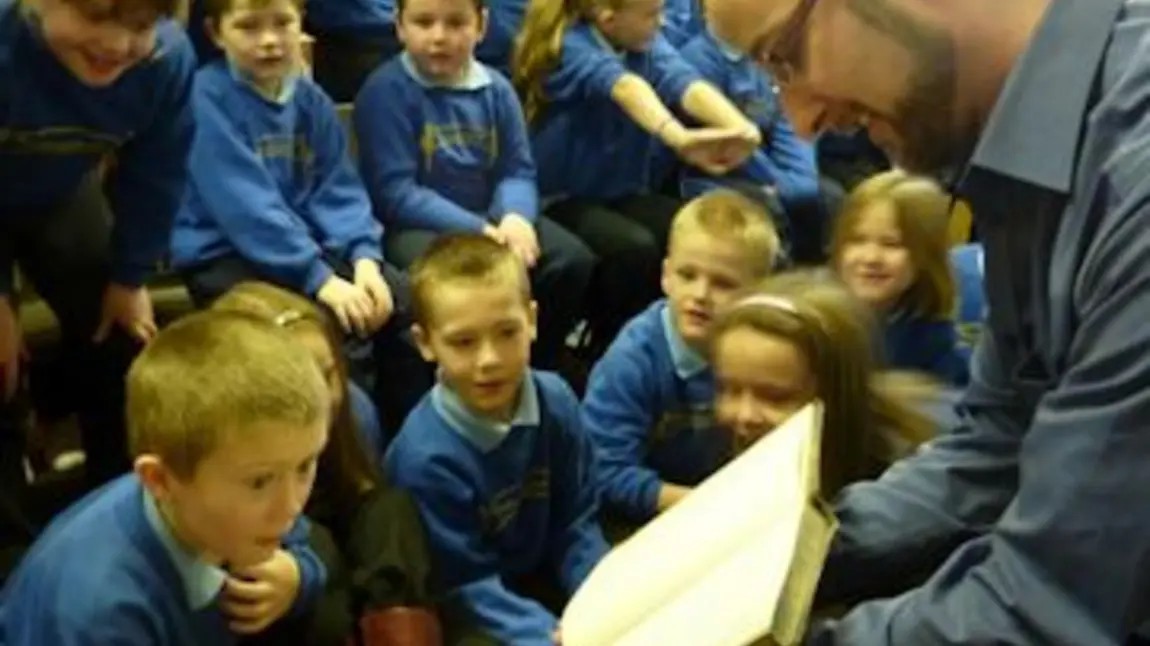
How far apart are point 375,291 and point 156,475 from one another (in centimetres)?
104

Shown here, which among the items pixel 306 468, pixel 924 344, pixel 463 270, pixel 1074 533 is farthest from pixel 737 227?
pixel 1074 533

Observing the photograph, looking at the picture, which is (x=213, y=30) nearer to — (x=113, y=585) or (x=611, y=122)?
(x=611, y=122)

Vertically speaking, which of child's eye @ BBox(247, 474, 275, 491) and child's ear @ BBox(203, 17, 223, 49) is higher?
child's eye @ BBox(247, 474, 275, 491)

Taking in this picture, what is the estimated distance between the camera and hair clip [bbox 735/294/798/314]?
6.47ft

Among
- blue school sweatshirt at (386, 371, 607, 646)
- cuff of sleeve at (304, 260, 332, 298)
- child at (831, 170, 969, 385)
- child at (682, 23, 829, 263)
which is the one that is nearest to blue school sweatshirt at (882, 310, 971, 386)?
child at (831, 170, 969, 385)

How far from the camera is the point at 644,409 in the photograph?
247 centimetres

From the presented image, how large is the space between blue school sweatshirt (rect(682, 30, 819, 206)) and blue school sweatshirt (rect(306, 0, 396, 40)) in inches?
23.9

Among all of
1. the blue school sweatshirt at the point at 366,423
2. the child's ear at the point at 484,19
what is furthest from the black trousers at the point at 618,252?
the blue school sweatshirt at the point at 366,423

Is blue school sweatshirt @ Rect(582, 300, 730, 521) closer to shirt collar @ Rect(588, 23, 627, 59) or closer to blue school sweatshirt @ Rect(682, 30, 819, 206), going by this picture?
shirt collar @ Rect(588, 23, 627, 59)

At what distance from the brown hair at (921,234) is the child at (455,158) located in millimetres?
591

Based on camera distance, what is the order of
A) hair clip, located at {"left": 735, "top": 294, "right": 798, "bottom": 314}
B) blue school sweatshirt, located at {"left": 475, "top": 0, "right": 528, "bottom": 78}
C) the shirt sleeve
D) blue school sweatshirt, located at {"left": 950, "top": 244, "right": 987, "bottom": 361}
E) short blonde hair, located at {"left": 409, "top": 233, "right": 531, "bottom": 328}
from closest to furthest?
1. the shirt sleeve
2. hair clip, located at {"left": 735, "top": 294, "right": 798, "bottom": 314}
3. short blonde hair, located at {"left": 409, "top": 233, "right": 531, "bottom": 328}
4. blue school sweatshirt, located at {"left": 950, "top": 244, "right": 987, "bottom": 361}
5. blue school sweatshirt, located at {"left": 475, "top": 0, "right": 528, "bottom": 78}

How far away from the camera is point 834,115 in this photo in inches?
41.0

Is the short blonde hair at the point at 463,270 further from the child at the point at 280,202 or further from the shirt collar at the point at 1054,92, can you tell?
the shirt collar at the point at 1054,92

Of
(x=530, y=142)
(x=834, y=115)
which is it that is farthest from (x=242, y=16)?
(x=834, y=115)
